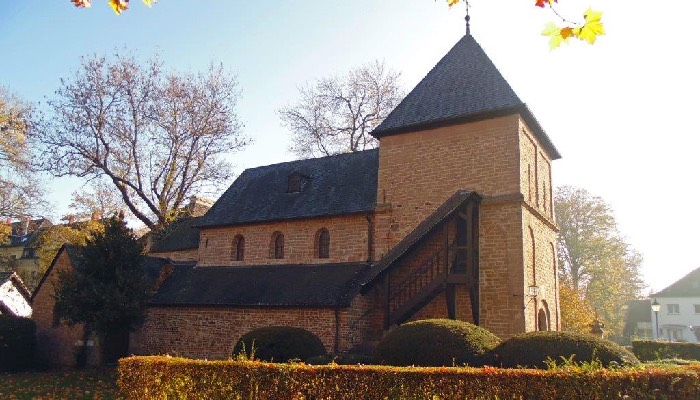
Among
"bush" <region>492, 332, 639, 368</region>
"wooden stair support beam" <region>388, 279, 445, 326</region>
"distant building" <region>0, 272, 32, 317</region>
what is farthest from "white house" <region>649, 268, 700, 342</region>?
"distant building" <region>0, 272, 32, 317</region>

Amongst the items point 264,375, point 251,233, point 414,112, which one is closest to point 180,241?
point 251,233

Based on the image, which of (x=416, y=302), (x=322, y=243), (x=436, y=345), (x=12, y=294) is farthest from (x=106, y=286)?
(x=12, y=294)

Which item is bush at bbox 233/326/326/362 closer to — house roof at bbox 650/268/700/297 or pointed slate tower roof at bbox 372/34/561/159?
pointed slate tower roof at bbox 372/34/561/159

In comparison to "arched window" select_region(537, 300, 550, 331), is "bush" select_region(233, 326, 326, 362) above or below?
below

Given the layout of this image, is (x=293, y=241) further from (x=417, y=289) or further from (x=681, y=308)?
(x=681, y=308)

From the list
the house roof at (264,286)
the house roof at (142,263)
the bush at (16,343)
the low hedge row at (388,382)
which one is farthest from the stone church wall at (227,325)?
the low hedge row at (388,382)

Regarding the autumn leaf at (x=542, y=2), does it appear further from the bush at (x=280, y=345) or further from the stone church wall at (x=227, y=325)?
the stone church wall at (x=227, y=325)

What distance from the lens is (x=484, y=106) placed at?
16484 millimetres

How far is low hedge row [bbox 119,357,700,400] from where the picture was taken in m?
7.27

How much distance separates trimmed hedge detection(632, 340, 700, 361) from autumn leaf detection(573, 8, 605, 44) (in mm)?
20685

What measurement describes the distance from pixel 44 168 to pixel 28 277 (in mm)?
26265

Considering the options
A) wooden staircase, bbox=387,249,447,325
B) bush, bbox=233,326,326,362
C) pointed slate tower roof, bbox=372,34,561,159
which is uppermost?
pointed slate tower roof, bbox=372,34,561,159

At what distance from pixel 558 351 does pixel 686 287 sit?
53.2 m

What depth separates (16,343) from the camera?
2041 cm
